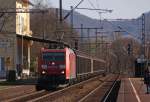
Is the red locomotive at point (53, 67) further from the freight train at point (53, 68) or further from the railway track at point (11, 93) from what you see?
the railway track at point (11, 93)

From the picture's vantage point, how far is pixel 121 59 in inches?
6806

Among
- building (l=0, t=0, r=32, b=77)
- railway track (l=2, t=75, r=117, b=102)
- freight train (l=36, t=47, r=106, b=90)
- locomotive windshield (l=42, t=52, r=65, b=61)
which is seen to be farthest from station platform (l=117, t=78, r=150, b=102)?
building (l=0, t=0, r=32, b=77)

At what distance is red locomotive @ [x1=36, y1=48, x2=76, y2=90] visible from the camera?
4334 cm

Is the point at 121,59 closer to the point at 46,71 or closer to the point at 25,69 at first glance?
the point at 25,69

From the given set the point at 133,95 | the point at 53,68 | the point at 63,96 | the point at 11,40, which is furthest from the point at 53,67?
the point at 11,40

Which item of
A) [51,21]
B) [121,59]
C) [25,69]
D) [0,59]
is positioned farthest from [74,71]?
[121,59]

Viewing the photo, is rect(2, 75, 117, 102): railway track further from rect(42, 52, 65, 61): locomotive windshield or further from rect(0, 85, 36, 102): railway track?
rect(42, 52, 65, 61): locomotive windshield

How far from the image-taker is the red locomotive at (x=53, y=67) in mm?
43344

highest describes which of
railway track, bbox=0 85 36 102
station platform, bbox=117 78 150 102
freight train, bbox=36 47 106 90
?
freight train, bbox=36 47 106 90

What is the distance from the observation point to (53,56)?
43.8 m

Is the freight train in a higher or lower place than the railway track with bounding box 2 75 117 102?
higher

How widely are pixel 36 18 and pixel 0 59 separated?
36134 mm

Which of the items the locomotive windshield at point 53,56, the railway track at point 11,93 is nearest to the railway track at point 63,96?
the railway track at point 11,93

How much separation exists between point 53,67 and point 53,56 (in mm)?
863
